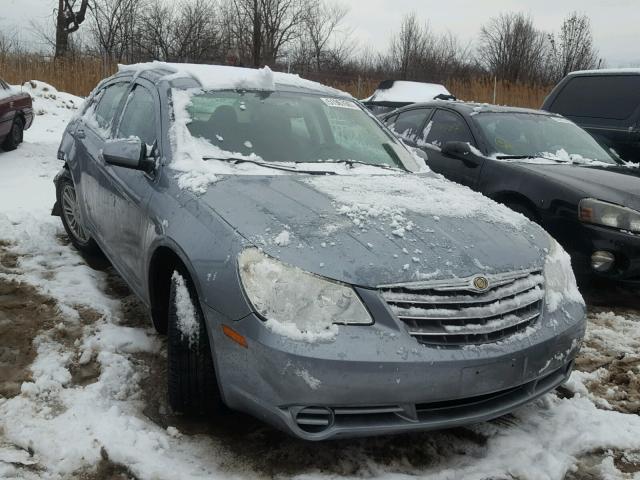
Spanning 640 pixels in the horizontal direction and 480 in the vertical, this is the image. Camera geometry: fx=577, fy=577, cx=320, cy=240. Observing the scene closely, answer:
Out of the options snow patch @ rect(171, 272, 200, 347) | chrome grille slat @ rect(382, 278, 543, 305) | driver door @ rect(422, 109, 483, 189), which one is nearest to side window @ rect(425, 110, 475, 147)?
driver door @ rect(422, 109, 483, 189)

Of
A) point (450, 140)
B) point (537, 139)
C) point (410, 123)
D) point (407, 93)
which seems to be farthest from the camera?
point (407, 93)

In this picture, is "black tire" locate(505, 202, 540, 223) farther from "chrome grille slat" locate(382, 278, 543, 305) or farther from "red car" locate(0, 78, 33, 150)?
"red car" locate(0, 78, 33, 150)

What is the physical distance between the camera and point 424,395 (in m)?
2.11

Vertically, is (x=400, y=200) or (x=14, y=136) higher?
(x=400, y=200)

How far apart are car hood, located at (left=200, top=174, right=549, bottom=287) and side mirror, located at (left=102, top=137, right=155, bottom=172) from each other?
0.50m

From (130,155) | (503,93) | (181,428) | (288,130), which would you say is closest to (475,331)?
(181,428)

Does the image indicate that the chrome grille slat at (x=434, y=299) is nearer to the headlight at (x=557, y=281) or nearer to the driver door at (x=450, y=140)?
the headlight at (x=557, y=281)

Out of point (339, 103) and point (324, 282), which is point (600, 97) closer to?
point (339, 103)

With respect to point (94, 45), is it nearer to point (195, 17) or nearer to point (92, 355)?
point (195, 17)

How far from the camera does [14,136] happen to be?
1001 cm

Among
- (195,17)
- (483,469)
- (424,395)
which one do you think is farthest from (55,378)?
(195,17)

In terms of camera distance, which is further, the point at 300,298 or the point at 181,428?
the point at 181,428

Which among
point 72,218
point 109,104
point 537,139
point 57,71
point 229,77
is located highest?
point 57,71

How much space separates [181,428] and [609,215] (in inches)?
130
